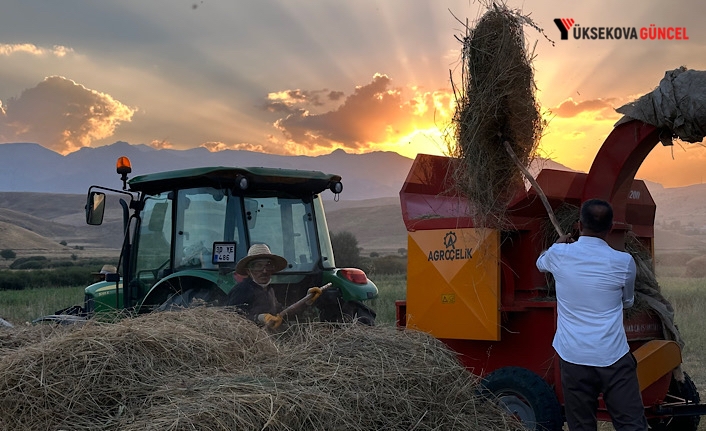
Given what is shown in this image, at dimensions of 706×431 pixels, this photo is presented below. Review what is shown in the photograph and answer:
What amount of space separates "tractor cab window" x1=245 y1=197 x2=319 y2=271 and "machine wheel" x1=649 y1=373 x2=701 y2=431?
337 cm

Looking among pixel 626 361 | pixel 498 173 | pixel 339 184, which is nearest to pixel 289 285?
pixel 339 184

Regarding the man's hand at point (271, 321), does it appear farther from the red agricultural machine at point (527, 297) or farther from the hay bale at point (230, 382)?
the red agricultural machine at point (527, 297)

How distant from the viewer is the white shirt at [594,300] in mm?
4176

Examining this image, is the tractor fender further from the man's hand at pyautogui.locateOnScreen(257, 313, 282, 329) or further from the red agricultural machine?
the red agricultural machine

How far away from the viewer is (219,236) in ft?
22.4

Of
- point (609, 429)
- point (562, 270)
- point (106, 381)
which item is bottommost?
point (609, 429)

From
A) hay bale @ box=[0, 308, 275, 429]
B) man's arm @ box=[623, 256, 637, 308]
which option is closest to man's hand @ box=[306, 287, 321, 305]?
hay bale @ box=[0, 308, 275, 429]

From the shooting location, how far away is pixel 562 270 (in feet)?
14.2

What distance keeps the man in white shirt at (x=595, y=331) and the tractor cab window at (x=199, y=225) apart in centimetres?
341

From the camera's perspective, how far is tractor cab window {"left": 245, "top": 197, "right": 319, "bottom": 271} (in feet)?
22.9

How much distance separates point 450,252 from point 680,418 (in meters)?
2.17

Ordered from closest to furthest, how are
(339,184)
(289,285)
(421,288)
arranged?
1. (421,288)
2. (289,285)
3. (339,184)

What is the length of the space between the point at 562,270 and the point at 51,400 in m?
2.91

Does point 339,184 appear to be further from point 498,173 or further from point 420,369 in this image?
point 420,369
